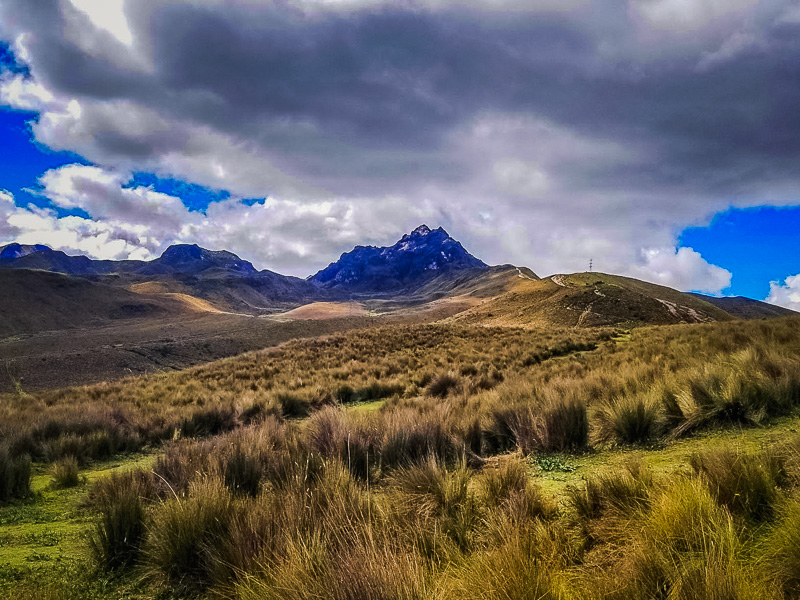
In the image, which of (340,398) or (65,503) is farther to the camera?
(340,398)

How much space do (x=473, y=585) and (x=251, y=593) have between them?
1261 millimetres

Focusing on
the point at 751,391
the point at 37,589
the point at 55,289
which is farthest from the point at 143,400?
the point at 55,289

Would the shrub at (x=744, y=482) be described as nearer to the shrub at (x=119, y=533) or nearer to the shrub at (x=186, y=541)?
the shrub at (x=186, y=541)

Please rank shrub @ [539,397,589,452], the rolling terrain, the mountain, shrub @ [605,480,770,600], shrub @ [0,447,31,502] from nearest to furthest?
shrub @ [605,480,770,600]
shrub @ [0,447,31,502]
shrub @ [539,397,589,452]
the rolling terrain
the mountain

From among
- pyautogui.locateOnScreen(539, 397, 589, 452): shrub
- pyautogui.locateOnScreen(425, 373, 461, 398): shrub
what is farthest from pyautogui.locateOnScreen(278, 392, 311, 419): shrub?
pyautogui.locateOnScreen(539, 397, 589, 452): shrub

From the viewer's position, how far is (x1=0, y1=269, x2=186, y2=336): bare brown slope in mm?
80438

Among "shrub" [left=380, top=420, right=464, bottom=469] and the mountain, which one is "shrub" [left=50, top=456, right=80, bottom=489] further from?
the mountain

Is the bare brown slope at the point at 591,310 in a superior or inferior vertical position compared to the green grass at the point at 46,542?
superior

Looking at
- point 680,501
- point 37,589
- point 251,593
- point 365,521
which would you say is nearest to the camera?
point 251,593

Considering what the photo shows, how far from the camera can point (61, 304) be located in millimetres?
94438

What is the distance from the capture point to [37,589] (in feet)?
9.59

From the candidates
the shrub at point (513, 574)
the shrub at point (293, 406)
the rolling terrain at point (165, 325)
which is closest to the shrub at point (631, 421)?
the shrub at point (513, 574)

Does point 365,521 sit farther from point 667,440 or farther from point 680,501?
point 667,440

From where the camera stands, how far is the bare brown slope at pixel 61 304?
8044 cm
